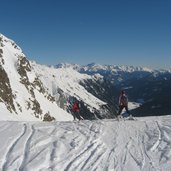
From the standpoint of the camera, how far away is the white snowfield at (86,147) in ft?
55.1

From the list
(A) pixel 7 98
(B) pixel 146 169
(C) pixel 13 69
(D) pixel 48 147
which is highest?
(C) pixel 13 69

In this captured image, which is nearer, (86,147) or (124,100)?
(86,147)

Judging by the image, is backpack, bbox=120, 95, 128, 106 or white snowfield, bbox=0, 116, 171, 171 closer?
white snowfield, bbox=0, 116, 171, 171

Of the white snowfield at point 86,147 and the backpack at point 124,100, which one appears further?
the backpack at point 124,100

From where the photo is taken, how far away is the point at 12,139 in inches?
854

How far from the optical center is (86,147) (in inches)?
788

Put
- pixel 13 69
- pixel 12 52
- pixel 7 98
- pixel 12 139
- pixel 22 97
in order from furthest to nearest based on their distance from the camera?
pixel 12 52, pixel 13 69, pixel 22 97, pixel 7 98, pixel 12 139

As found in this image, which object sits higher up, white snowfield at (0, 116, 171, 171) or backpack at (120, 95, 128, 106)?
backpack at (120, 95, 128, 106)

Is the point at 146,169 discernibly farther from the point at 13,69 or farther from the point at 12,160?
the point at 13,69

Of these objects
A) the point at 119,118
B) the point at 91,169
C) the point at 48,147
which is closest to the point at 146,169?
the point at 91,169

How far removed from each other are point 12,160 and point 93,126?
10149 millimetres

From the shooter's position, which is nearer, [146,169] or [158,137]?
[146,169]

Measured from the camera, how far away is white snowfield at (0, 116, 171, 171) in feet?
55.1

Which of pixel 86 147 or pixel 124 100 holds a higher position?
pixel 124 100
